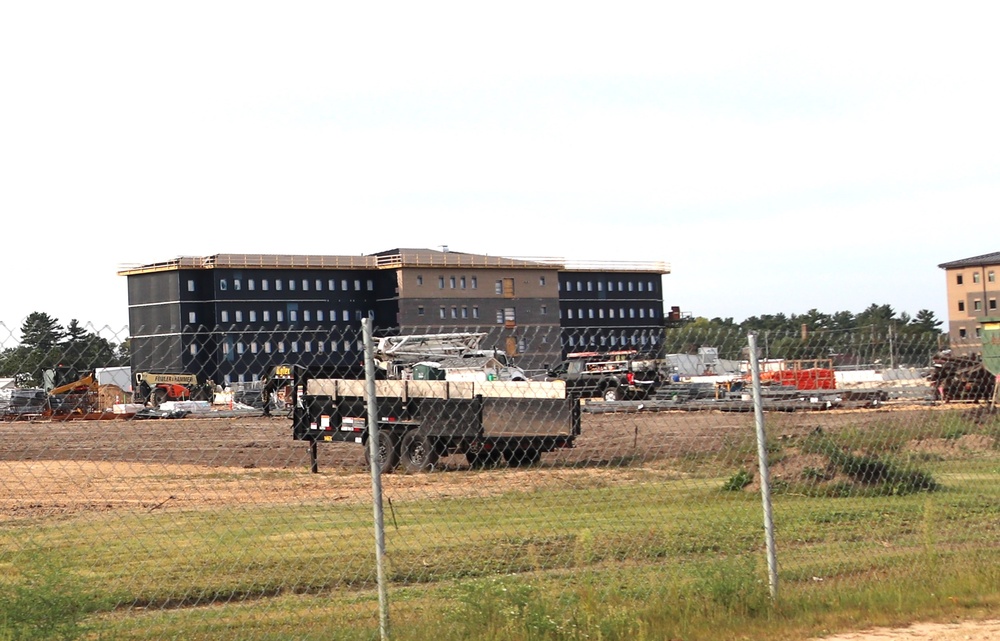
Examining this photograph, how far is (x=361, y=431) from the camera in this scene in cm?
1984

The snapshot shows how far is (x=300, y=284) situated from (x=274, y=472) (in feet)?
227

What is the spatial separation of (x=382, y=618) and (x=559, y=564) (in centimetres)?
378

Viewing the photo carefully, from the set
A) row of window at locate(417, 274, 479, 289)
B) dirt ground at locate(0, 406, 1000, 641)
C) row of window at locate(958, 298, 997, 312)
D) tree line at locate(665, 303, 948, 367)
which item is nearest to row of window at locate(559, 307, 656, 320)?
row of window at locate(417, 274, 479, 289)

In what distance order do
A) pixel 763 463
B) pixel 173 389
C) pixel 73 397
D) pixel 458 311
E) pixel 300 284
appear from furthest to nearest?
pixel 458 311 → pixel 300 284 → pixel 173 389 → pixel 763 463 → pixel 73 397

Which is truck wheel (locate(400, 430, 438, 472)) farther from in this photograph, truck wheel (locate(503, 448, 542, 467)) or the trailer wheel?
truck wheel (locate(503, 448, 542, 467))

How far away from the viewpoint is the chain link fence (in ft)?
25.2

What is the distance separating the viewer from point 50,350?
6121 mm

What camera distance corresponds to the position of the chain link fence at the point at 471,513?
768 cm

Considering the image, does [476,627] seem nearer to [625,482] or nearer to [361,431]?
[625,482]

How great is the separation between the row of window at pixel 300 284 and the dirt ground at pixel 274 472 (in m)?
56.7

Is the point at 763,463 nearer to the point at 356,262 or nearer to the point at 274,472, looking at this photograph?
the point at 274,472

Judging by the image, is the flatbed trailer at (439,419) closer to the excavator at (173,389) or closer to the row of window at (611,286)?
the excavator at (173,389)

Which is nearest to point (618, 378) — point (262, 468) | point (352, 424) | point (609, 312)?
point (262, 468)

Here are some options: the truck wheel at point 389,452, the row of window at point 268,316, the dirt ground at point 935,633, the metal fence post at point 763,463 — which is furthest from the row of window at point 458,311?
the dirt ground at point 935,633
